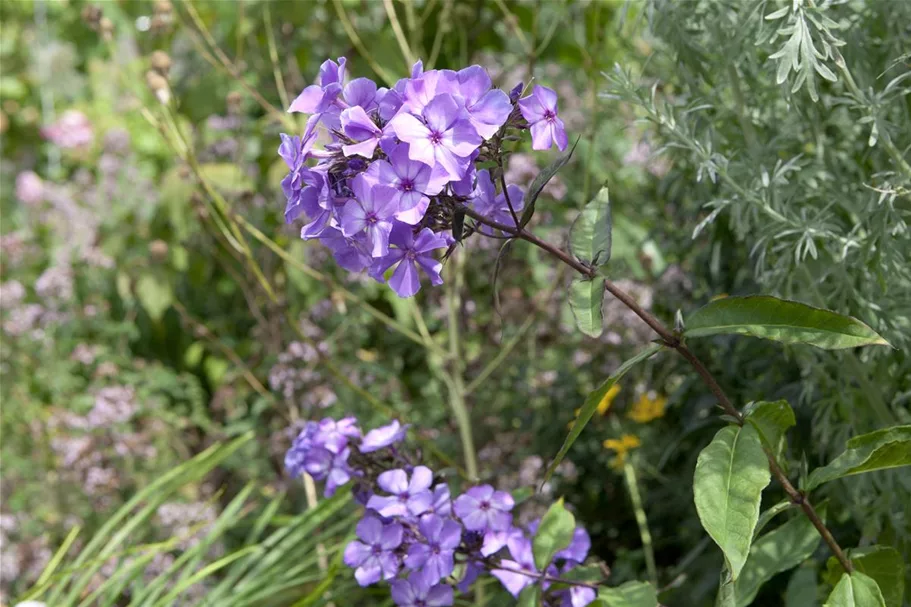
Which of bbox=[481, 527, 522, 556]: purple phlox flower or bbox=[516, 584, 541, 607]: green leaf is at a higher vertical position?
bbox=[481, 527, 522, 556]: purple phlox flower

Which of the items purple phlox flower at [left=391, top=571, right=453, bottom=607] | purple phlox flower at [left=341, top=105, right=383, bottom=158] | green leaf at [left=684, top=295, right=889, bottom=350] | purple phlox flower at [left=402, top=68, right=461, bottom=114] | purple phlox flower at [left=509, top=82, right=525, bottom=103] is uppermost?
purple phlox flower at [left=402, top=68, right=461, bottom=114]

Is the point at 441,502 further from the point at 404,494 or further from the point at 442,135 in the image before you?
the point at 442,135

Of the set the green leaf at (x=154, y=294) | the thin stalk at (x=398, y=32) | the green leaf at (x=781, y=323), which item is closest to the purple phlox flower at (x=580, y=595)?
the green leaf at (x=781, y=323)

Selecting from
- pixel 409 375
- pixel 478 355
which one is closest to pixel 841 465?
pixel 478 355

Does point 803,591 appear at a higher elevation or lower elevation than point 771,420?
lower

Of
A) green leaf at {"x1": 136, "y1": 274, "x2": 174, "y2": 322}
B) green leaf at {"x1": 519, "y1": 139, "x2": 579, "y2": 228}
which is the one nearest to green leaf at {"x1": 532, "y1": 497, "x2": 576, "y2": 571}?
green leaf at {"x1": 519, "y1": 139, "x2": 579, "y2": 228}

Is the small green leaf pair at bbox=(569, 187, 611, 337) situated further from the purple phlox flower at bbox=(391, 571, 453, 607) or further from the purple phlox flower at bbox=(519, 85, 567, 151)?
the purple phlox flower at bbox=(391, 571, 453, 607)

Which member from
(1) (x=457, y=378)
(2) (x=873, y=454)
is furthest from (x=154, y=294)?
(2) (x=873, y=454)
